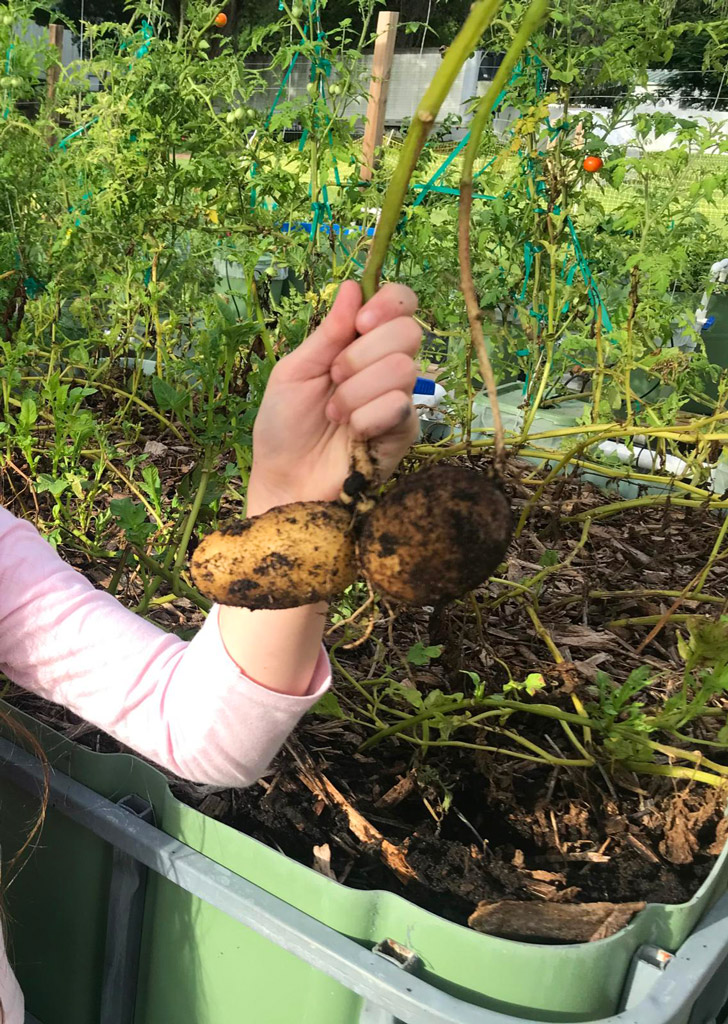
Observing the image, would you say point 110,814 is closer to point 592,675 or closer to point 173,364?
point 592,675

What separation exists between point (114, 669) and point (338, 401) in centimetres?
48

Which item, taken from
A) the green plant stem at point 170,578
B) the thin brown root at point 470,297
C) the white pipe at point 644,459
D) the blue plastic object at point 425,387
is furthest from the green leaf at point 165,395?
the blue plastic object at point 425,387

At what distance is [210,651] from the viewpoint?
2.91 feet

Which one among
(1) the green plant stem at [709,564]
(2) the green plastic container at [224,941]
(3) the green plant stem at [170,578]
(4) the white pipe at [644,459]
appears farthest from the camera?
(4) the white pipe at [644,459]

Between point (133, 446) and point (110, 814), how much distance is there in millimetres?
1238

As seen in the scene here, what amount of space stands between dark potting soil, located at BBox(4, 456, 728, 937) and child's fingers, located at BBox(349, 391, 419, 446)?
1.00ft

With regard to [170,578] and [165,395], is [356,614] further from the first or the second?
[165,395]

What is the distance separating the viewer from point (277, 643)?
0.84 metres

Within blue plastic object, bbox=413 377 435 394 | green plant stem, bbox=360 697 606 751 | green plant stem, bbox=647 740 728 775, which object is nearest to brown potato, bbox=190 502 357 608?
green plant stem, bbox=360 697 606 751

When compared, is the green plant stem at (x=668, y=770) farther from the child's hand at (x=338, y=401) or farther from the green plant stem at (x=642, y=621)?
the child's hand at (x=338, y=401)

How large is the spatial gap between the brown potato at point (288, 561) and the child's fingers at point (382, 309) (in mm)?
Answer: 130

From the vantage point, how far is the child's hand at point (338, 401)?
62cm

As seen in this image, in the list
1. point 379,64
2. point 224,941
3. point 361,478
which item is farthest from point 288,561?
point 379,64

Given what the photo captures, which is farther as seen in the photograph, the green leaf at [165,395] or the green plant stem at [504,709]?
the green leaf at [165,395]
